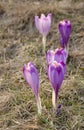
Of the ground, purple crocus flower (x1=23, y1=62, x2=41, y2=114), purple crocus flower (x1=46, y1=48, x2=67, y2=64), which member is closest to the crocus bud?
the ground

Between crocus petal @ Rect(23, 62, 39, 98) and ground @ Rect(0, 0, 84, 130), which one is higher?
crocus petal @ Rect(23, 62, 39, 98)

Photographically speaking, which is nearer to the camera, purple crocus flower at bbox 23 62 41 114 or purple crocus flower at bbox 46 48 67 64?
purple crocus flower at bbox 23 62 41 114

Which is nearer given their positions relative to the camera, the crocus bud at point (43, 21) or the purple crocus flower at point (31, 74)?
the purple crocus flower at point (31, 74)

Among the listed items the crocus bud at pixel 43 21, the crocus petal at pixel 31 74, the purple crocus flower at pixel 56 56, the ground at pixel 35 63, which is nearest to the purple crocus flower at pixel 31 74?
the crocus petal at pixel 31 74

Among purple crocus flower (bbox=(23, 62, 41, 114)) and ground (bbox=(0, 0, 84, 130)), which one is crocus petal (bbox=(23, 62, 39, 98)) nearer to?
purple crocus flower (bbox=(23, 62, 41, 114))

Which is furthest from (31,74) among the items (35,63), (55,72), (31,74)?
(35,63)

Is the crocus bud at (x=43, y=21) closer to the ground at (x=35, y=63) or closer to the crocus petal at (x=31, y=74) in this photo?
the ground at (x=35, y=63)

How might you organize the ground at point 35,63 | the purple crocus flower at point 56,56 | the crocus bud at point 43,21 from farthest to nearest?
the crocus bud at point 43,21, the ground at point 35,63, the purple crocus flower at point 56,56

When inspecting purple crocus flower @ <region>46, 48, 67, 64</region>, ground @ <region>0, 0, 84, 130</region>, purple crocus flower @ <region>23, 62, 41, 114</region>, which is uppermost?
purple crocus flower @ <region>46, 48, 67, 64</region>

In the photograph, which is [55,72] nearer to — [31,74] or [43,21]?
[31,74]
